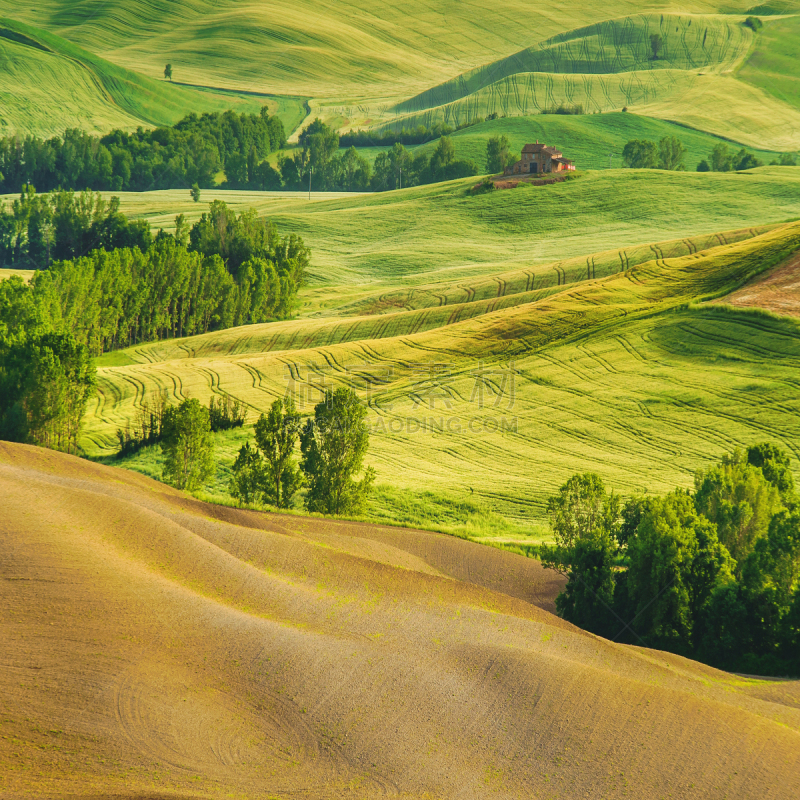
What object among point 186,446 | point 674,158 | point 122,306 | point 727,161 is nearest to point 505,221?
point 674,158

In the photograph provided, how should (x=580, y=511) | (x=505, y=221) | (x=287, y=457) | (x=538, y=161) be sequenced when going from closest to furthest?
1. (x=580, y=511)
2. (x=287, y=457)
3. (x=505, y=221)
4. (x=538, y=161)

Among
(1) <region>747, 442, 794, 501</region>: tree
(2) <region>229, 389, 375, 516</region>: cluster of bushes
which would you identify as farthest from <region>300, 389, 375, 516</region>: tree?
(1) <region>747, 442, 794, 501</region>: tree

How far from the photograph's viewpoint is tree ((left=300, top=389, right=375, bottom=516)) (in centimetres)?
4534

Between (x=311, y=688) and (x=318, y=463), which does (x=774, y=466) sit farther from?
(x=311, y=688)

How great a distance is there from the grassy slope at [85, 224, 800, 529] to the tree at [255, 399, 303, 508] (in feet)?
17.0

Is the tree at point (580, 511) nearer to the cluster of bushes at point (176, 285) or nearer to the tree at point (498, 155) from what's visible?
the cluster of bushes at point (176, 285)

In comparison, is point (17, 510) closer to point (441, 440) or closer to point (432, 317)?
point (441, 440)

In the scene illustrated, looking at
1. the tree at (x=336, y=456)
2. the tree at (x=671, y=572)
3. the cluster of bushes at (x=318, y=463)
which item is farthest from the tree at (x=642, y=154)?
the tree at (x=671, y=572)

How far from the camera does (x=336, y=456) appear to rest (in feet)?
151

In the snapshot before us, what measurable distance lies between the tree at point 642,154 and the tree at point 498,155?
27.0 meters

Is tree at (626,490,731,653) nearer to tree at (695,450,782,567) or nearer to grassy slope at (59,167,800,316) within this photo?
tree at (695,450,782,567)

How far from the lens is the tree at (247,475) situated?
45.7 meters

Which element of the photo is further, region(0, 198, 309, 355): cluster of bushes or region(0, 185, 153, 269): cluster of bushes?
region(0, 185, 153, 269): cluster of bushes

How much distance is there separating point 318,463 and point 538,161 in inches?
4966
